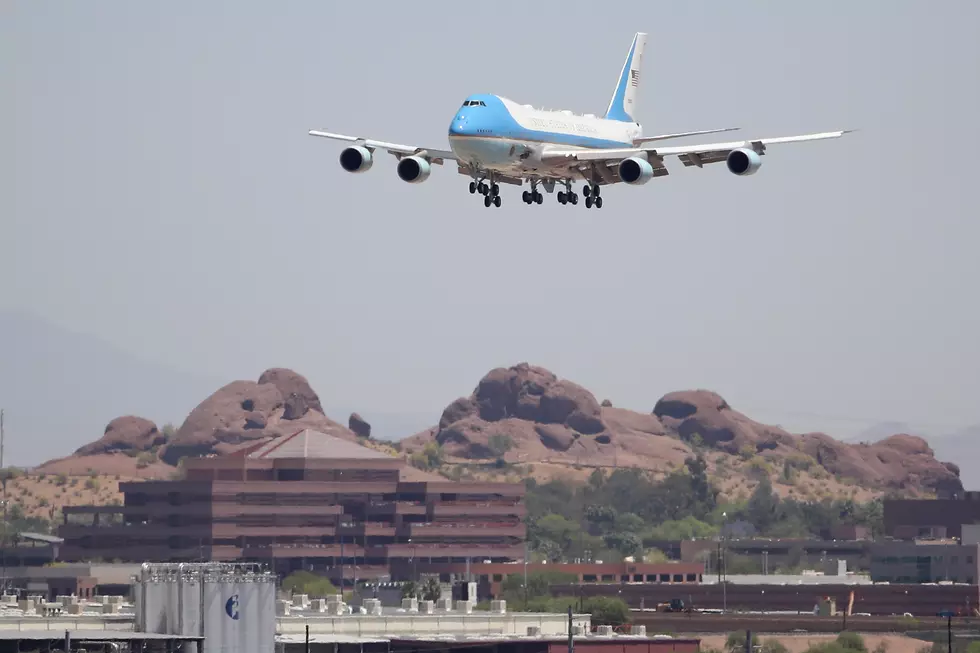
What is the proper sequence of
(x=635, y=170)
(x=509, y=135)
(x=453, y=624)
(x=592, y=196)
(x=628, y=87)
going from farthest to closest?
(x=453, y=624), (x=628, y=87), (x=592, y=196), (x=635, y=170), (x=509, y=135)

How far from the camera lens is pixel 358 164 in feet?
334

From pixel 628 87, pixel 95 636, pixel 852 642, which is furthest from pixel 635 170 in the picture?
pixel 852 642

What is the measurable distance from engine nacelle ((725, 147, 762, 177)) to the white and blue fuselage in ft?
25.6

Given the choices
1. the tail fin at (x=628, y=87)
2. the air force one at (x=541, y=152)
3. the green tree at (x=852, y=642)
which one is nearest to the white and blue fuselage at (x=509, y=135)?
the air force one at (x=541, y=152)

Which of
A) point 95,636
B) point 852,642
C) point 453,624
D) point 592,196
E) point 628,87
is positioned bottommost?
point 852,642

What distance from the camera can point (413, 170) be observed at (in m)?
101

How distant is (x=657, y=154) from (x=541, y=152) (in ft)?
20.1

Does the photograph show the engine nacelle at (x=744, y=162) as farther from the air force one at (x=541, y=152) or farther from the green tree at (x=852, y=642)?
the green tree at (x=852, y=642)

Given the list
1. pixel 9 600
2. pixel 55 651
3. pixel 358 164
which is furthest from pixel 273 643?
pixel 9 600

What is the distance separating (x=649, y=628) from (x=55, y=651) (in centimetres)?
8059

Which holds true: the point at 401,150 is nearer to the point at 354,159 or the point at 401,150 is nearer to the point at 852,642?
the point at 354,159

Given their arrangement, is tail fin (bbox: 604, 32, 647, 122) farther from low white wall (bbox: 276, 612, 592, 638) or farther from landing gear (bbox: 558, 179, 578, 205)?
low white wall (bbox: 276, 612, 592, 638)

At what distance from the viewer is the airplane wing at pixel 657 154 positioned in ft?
324

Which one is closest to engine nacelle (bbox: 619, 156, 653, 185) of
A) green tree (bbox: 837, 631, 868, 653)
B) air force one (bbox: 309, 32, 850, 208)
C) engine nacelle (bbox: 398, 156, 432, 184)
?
air force one (bbox: 309, 32, 850, 208)
